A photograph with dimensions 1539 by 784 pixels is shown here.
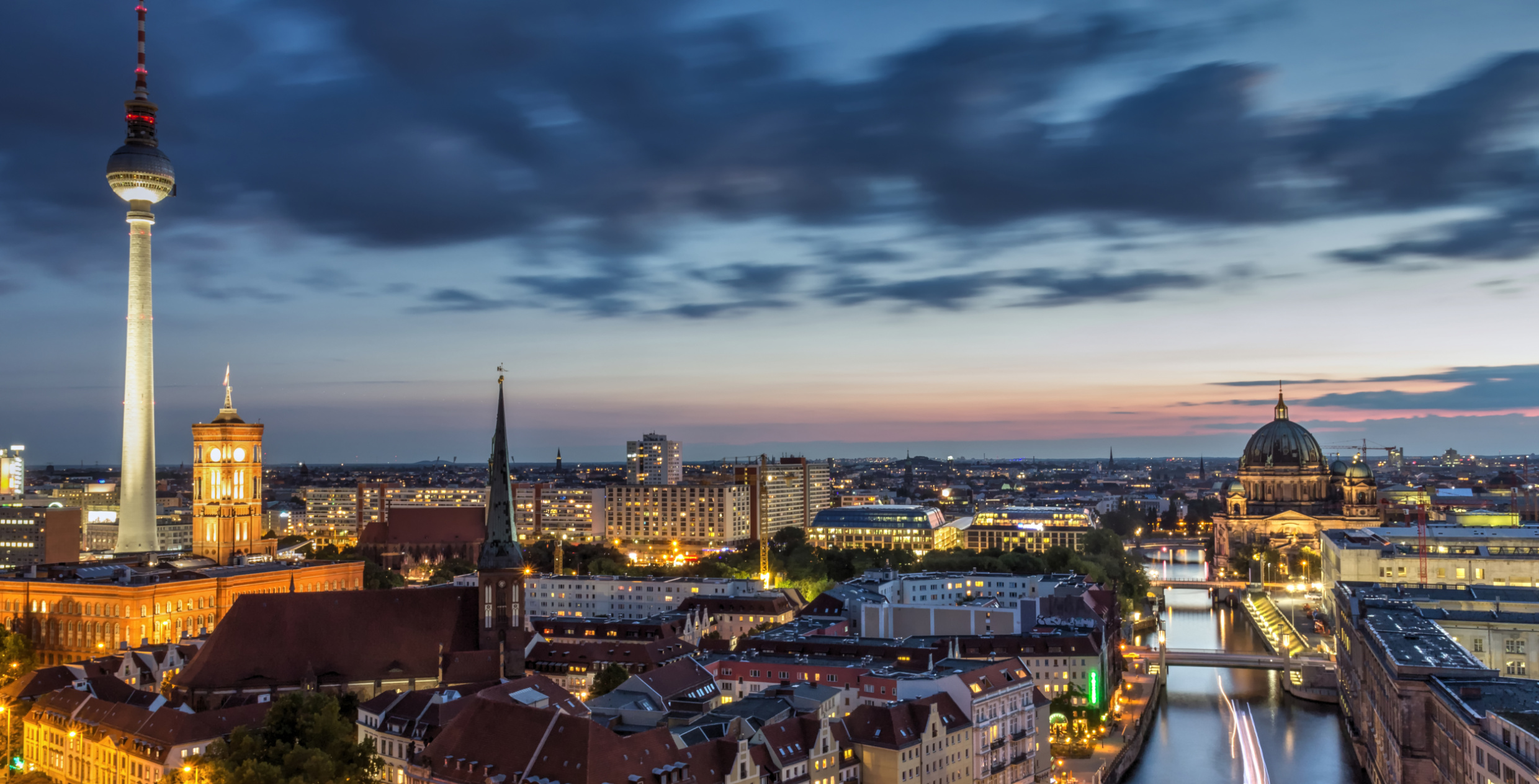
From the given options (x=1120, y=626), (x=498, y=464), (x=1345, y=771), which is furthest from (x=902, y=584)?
(x=498, y=464)

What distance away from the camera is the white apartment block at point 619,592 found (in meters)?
59.6

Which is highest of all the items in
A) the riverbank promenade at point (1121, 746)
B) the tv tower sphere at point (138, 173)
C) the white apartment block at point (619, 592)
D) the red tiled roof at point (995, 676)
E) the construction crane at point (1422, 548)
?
the tv tower sphere at point (138, 173)

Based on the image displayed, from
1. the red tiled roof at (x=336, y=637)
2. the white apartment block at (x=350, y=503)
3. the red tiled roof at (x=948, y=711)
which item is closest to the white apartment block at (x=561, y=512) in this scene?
the white apartment block at (x=350, y=503)

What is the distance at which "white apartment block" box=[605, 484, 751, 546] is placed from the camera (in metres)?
100

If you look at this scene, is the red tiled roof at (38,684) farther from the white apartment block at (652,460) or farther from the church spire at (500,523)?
the white apartment block at (652,460)

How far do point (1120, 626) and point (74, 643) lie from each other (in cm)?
3937

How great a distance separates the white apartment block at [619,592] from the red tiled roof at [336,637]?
83.3 feet

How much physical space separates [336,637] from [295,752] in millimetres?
7782

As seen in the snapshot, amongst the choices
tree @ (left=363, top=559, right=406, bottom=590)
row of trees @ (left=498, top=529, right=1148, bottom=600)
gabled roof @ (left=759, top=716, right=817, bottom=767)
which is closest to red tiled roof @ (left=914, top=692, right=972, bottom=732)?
gabled roof @ (left=759, top=716, right=817, bottom=767)

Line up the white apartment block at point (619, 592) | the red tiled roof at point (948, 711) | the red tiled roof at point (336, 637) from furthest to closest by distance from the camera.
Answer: the white apartment block at point (619, 592) < the red tiled roof at point (336, 637) < the red tiled roof at point (948, 711)

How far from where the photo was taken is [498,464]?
3397 cm

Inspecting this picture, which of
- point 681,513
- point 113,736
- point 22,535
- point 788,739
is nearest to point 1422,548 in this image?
point 788,739

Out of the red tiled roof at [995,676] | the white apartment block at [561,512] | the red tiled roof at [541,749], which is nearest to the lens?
the red tiled roof at [541,749]

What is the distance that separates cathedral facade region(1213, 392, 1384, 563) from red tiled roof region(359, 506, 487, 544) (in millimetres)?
51467
